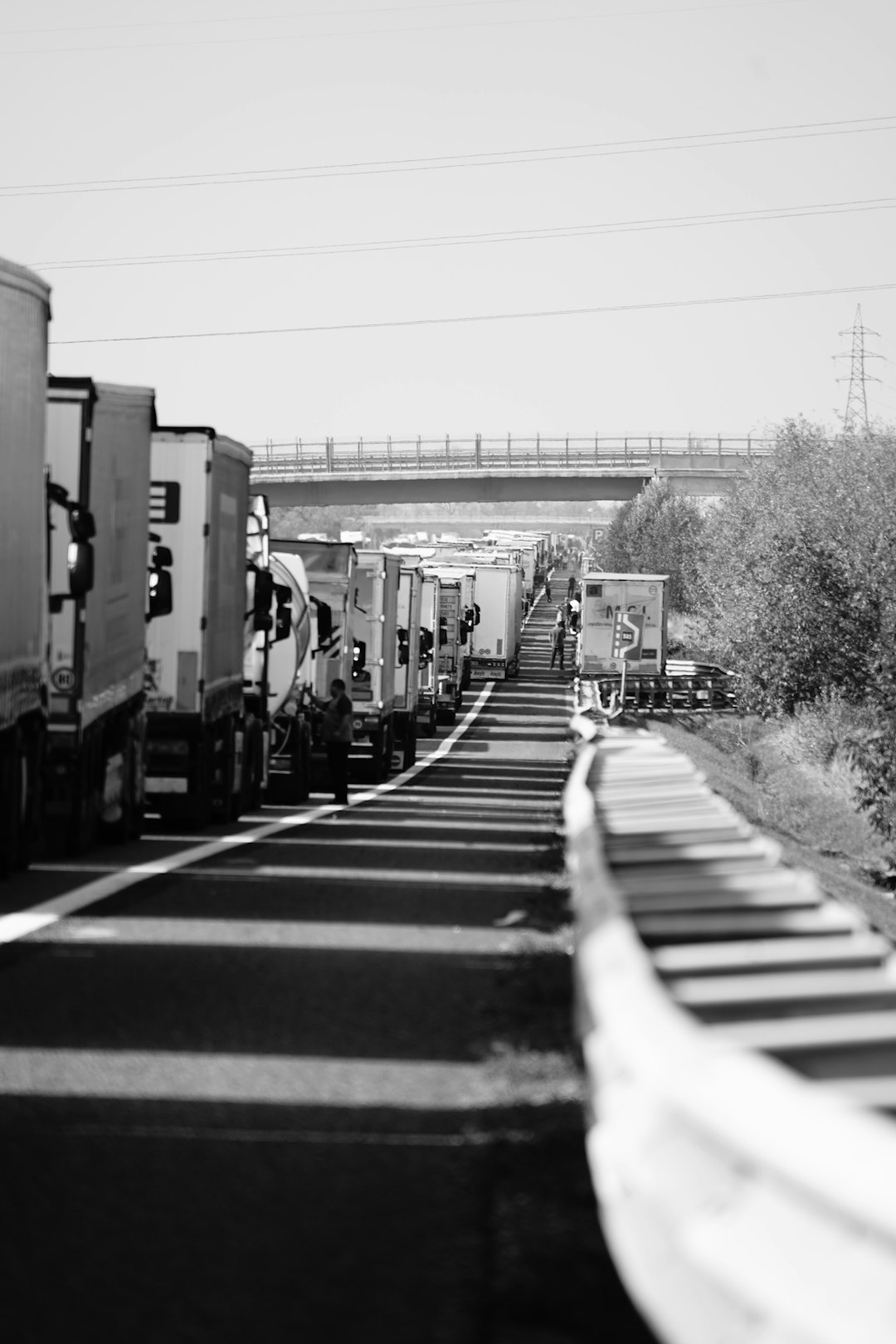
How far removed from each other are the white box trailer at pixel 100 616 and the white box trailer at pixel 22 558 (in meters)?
1.05

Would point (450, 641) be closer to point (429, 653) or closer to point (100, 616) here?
point (429, 653)

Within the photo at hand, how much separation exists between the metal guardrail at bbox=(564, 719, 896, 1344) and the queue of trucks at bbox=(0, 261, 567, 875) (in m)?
7.43

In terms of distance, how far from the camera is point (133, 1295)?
505cm

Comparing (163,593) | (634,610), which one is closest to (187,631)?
(163,593)

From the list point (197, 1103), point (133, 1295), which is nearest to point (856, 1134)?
point (133, 1295)

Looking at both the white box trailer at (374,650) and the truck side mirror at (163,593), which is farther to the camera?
the white box trailer at (374,650)

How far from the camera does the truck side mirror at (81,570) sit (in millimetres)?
15641

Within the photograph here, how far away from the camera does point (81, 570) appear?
1572 centimetres

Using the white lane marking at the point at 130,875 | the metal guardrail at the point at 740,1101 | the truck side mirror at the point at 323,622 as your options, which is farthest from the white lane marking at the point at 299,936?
the truck side mirror at the point at 323,622

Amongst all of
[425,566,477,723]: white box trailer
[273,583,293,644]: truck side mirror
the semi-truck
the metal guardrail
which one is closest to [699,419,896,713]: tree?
[425,566,477,723]: white box trailer

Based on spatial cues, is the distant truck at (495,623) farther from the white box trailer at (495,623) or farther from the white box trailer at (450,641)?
the white box trailer at (450,641)

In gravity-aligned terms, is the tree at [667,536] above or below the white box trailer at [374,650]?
above

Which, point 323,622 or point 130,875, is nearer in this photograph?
point 130,875

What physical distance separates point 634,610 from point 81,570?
46166 millimetres
